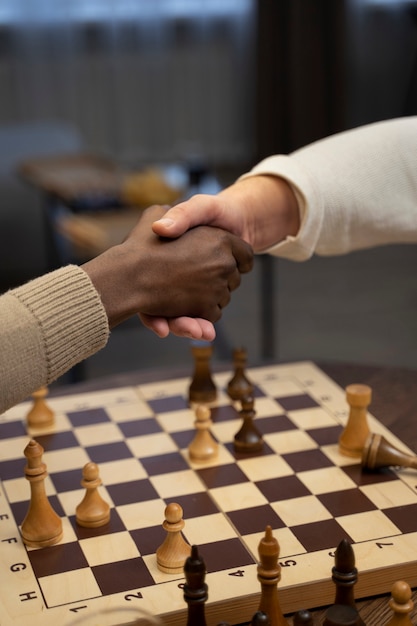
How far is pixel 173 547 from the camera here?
128 cm

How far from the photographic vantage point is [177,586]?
125 centimetres

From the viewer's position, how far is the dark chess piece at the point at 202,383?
1854mm

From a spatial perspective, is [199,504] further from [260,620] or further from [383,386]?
[383,386]

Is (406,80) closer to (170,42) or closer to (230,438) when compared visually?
(170,42)

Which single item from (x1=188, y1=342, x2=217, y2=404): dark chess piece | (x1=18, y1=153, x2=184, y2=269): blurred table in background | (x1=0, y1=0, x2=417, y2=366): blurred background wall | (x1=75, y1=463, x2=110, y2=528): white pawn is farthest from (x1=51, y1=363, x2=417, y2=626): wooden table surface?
(x1=0, y1=0, x2=417, y2=366): blurred background wall

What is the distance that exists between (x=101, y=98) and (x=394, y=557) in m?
5.98

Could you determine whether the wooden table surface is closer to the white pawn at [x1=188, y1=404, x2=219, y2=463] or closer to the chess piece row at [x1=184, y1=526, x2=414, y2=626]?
the white pawn at [x1=188, y1=404, x2=219, y2=463]

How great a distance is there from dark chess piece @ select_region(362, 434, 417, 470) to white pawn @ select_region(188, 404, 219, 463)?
0.88ft

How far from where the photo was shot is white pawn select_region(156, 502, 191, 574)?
1.27 meters

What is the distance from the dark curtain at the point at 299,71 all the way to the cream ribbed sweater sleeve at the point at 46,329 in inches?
223

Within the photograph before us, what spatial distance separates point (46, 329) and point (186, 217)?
0.44 meters

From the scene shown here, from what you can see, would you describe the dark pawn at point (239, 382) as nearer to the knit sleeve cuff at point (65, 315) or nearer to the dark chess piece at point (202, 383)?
the dark chess piece at point (202, 383)

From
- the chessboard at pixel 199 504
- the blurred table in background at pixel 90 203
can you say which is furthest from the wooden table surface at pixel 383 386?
the blurred table in background at pixel 90 203

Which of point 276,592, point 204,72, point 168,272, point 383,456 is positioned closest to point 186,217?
point 168,272
